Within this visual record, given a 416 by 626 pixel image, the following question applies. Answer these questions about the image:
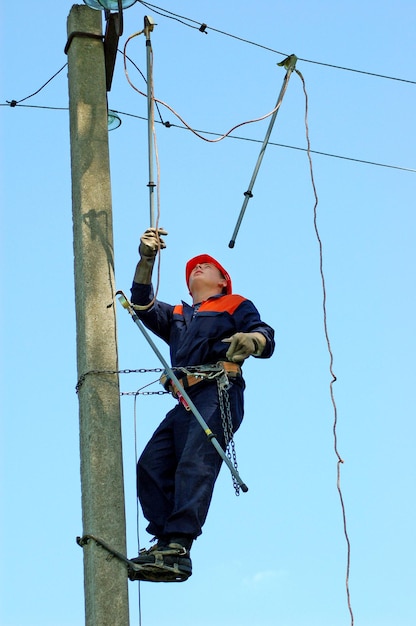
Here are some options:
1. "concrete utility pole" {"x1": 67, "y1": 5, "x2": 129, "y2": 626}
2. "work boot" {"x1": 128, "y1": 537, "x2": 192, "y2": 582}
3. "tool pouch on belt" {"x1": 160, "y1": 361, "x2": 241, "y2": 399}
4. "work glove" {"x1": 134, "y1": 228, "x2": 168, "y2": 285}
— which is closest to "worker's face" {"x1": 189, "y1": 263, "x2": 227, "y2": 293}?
"work glove" {"x1": 134, "y1": 228, "x2": 168, "y2": 285}

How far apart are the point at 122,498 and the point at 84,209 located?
1416 mm

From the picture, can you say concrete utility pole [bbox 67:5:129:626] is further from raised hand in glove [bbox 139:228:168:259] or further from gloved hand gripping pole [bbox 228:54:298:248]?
gloved hand gripping pole [bbox 228:54:298:248]

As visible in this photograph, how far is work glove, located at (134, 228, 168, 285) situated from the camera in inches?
255

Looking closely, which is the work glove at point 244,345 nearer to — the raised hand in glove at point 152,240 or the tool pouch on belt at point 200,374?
the tool pouch on belt at point 200,374

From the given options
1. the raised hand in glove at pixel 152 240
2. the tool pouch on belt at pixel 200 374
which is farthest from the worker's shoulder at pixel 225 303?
the raised hand in glove at pixel 152 240

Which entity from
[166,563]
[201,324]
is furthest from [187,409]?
[166,563]

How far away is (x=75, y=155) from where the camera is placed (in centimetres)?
665

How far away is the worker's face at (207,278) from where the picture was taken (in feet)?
23.8

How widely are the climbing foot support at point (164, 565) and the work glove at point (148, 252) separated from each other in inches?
53.0

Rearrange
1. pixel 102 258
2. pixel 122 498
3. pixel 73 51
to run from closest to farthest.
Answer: pixel 122 498 → pixel 102 258 → pixel 73 51

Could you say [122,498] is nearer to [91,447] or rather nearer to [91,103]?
[91,447]

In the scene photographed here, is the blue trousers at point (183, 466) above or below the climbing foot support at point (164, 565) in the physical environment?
above

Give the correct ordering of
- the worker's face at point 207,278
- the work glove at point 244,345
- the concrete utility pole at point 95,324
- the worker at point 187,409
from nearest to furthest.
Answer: the concrete utility pole at point 95,324, the worker at point 187,409, the work glove at point 244,345, the worker's face at point 207,278

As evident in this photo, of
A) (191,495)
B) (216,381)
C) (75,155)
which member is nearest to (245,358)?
(216,381)
